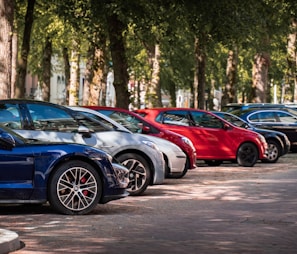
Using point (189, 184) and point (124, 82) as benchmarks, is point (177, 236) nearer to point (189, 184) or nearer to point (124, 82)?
point (189, 184)

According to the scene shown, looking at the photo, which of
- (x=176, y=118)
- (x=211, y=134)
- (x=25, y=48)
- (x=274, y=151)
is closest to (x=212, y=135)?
(x=211, y=134)

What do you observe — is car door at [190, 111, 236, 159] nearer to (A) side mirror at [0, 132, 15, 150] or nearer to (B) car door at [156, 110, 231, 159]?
(B) car door at [156, 110, 231, 159]

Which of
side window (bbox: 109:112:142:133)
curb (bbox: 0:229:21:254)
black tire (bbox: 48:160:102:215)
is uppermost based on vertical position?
side window (bbox: 109:112:142:133)

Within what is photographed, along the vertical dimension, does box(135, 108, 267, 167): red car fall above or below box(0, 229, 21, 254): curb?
above

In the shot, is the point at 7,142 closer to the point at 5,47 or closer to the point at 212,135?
the point at 5,47

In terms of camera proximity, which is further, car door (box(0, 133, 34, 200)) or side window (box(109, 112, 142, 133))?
side window (box(109, 112, 142, 133))

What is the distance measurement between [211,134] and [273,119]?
28.1 feet

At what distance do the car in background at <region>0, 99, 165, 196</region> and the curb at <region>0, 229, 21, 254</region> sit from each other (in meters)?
5.49

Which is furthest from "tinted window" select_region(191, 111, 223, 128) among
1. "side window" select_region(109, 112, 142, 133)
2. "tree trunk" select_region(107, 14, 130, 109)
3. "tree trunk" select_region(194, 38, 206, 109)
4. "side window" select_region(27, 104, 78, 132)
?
"tree trunk" select_region(194, 38, 206, 109)

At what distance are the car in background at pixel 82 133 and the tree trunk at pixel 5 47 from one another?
6.29 m

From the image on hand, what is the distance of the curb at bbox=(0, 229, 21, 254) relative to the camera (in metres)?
9.77

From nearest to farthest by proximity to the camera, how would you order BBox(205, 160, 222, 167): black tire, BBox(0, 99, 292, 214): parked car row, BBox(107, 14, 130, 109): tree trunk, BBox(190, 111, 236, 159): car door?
1. BBox(0, 99, 292, 214): parked car row
2. BBox(190, 111, 236, 159): car door
3. BBox(205, 160, 222, 167): black tire
4. BBox(107, 14, 130, 109): tree trunk

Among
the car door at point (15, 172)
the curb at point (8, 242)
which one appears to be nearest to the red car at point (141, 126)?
the car door at point (15, 172)

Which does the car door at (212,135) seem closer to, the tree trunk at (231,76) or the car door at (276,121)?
the car door at (276,121)
